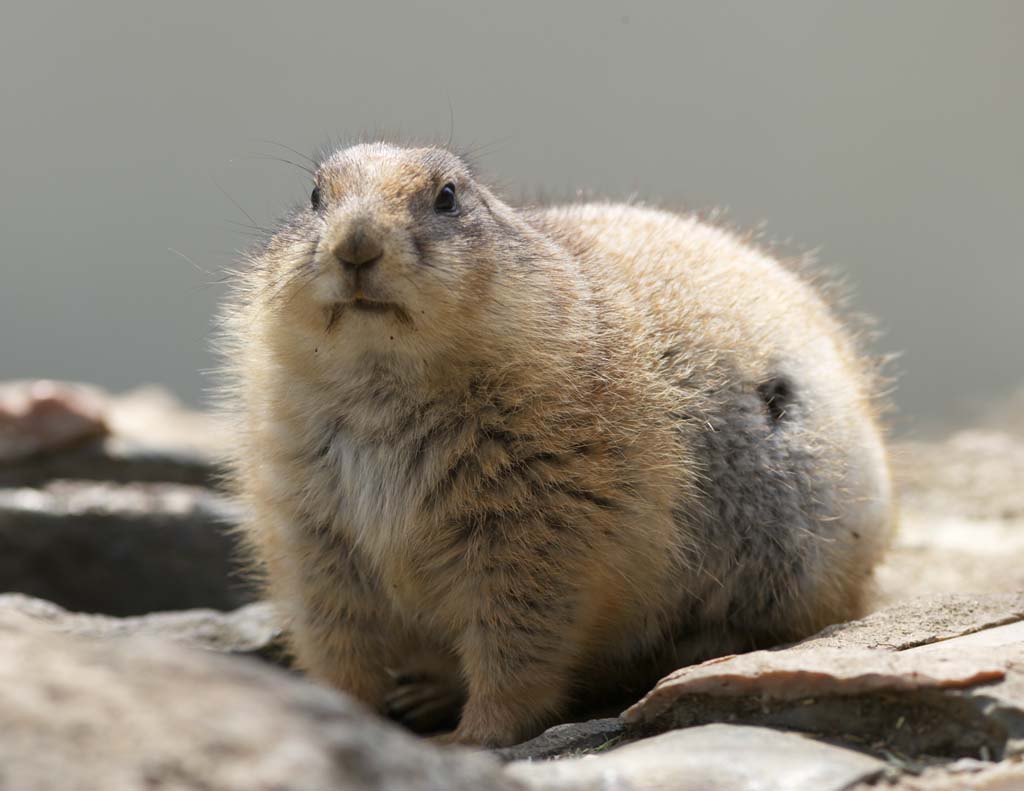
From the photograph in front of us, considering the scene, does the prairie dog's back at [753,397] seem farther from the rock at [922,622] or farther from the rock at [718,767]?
the rock at [718,767]

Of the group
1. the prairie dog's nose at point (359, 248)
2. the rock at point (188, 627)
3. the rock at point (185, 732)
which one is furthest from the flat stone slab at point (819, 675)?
the rock at point (188, 627)

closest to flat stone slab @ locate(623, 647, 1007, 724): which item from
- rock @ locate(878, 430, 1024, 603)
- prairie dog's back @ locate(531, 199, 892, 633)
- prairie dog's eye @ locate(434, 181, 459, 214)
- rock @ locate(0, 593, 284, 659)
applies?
prairie dog's back @ locate(531, 199, 892, 633)

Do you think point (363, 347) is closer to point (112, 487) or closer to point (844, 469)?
point (844, 469)

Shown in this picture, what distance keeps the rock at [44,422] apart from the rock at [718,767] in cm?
524

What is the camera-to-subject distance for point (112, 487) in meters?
7.02

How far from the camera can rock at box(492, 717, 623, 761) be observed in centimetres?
324

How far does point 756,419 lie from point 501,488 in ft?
3.30

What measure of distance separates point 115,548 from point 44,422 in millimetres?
1223

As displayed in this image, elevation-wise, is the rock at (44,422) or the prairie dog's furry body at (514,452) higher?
the rock at (44,422)

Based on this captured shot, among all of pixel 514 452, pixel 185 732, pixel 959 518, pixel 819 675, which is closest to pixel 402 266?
pixel 514 452

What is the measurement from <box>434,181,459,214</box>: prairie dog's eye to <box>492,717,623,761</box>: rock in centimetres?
160

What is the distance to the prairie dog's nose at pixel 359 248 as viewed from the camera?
3418 mm

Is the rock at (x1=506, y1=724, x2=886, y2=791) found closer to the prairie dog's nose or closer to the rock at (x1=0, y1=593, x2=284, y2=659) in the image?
the prairie dog's nose

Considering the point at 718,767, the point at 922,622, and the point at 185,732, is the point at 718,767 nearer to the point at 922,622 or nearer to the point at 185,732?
the point at 185,732
